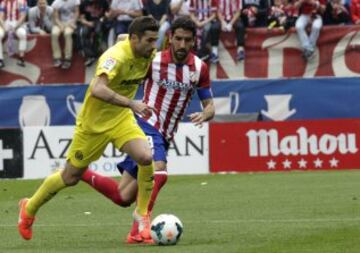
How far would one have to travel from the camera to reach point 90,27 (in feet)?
82.8

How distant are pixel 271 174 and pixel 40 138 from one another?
4295 mm

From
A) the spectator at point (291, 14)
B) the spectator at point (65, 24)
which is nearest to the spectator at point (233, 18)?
the spectator at point (291, 14)

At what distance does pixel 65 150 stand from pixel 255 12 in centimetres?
549

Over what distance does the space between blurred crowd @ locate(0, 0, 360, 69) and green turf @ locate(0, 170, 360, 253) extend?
5061mm

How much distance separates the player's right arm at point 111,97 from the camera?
10609 mm

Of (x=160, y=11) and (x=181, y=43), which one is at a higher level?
(x=181, y=43)

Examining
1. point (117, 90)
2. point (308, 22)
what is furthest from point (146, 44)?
point (308, 22)

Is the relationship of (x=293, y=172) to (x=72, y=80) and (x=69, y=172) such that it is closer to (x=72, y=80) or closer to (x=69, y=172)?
(x=72, y=80)

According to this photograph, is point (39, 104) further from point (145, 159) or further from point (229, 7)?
point (145, 159)

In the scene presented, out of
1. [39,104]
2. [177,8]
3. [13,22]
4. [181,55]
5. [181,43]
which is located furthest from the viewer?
[13,22]

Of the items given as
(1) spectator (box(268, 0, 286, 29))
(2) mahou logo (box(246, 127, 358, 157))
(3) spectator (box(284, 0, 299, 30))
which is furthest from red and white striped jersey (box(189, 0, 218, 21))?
(2) mahou logo (box(246, 127, 358, 157))

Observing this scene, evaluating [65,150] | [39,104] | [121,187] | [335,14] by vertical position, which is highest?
[121,187]

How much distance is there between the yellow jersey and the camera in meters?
11.1

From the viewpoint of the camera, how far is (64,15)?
25.4 m
